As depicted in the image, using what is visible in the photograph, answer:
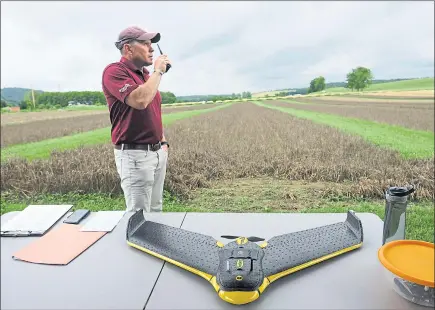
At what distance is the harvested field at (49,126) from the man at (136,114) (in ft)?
2.26

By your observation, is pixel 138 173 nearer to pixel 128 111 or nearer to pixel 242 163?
pixel 128 111

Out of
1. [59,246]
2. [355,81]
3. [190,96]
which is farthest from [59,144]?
[355,81]

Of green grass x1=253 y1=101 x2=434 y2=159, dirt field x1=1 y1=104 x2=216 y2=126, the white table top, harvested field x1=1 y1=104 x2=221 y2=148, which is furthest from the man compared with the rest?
green grass x1=253 y1=101 x2=434 y2=159

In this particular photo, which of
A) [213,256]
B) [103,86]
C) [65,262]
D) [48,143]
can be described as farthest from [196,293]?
[48,143]

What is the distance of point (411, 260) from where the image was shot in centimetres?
67

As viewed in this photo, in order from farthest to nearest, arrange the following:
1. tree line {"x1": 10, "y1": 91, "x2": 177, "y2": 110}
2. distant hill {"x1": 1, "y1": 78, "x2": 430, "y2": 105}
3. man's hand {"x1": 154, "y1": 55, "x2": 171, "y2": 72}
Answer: distant hill {"x1": 1, "y1": 78, "x2": 430, "y2": 105}, tree line {"x1": 10, "y1": 91, "x2": 177, "y2": 110}, man's hand {"x1": 154, "y1": 55, "x2": 171, "y2": 72}

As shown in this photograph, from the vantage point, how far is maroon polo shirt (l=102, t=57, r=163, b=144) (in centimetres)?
137

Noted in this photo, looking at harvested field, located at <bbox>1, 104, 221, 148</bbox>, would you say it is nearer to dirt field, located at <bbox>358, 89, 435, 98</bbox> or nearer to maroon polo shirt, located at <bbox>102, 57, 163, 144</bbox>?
maroon polo shirt, located at <bbox>102, 57, 163, 144</bbox>

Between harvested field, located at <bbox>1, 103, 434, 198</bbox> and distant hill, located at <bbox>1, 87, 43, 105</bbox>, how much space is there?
1.65ft

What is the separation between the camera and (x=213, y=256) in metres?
0.87

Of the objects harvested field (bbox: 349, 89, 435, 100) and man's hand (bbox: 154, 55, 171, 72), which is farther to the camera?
harvested field (bbox: 349, 89, 435, 100)

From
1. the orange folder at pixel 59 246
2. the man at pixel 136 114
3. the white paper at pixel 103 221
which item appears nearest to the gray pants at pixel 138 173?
the man at pixel 136 114

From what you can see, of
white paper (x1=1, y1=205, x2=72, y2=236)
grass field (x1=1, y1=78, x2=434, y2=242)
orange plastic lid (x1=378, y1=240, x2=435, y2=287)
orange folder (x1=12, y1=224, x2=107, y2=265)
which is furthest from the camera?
grass field (x1=1, y1=78, x2=434, y2=242)

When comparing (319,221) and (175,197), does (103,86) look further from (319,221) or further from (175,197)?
(175,197)
